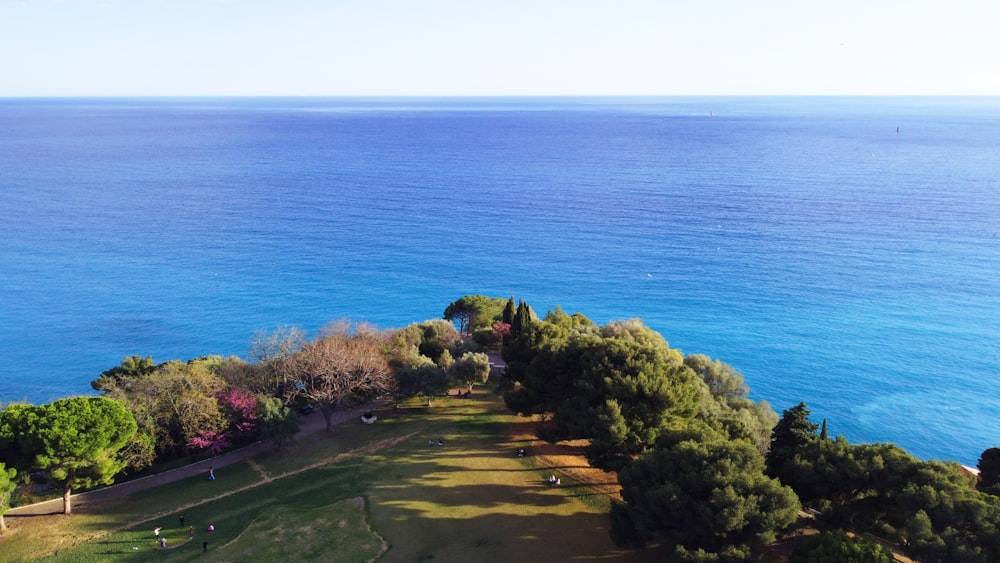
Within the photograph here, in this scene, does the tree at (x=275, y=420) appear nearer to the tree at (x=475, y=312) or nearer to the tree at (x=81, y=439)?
the tree at (x=81, y=439)

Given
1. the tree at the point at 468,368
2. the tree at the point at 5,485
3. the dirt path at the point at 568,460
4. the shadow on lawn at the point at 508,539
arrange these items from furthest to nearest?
the tree at the point at 468,368 → the dirt path at the point at 568,460 → the tree at the point at 5,485 → the shadow on lawn at the point at 508,539

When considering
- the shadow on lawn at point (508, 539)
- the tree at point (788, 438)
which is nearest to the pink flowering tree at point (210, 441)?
the shadow on lawn at point (508, 539)

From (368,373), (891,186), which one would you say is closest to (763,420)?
(368,373)

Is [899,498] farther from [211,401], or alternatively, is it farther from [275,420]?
[211,401]

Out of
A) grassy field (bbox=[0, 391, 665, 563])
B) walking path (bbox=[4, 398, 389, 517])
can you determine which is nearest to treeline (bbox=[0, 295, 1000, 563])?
walking path (bbox=[4, 398, 389, 517])

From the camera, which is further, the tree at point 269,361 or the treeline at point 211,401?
the tree at point 269,361

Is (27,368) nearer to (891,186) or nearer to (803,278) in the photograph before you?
(803,278)

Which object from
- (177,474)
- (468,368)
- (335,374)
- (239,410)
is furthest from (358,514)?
(468,368)

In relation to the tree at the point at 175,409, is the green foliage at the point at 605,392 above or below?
above
